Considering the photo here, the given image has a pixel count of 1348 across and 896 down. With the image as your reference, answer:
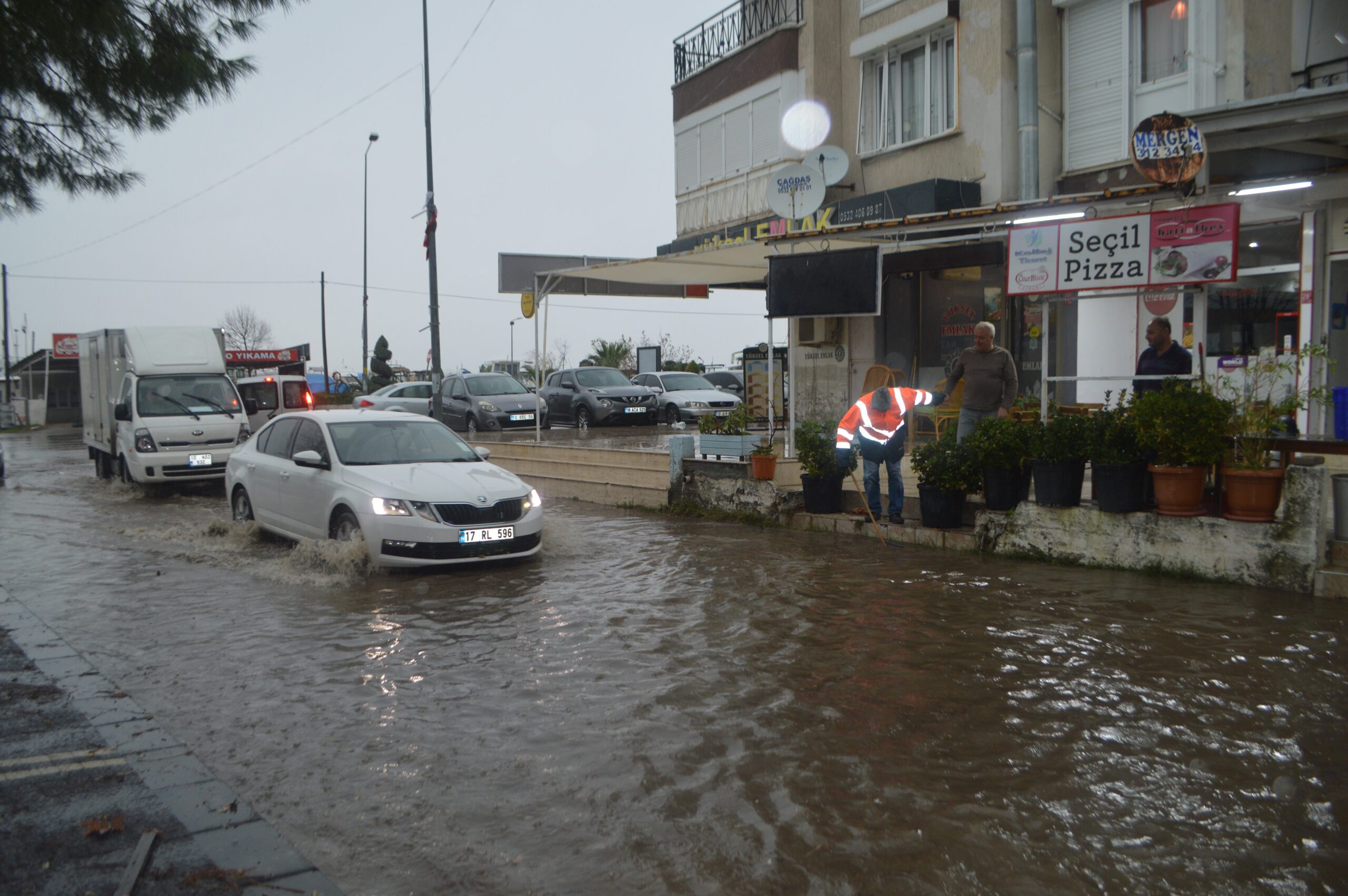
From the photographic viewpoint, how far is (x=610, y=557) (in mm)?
10141

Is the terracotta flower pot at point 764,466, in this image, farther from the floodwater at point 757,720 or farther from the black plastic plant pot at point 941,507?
the floodwater at point 757,720

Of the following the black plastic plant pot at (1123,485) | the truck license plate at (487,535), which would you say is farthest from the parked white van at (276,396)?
the black plastic plant pot at (1123,485)

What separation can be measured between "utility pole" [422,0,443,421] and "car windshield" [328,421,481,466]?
10877 millimetres

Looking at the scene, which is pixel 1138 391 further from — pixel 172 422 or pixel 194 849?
pixel 172 422

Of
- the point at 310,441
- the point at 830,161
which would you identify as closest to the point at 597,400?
the point at 830,161

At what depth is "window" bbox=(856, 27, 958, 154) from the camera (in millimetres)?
16297

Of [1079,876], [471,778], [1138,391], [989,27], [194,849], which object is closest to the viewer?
[1079,876]

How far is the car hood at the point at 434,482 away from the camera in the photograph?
29.8 ft

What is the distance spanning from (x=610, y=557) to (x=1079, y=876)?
7020 millimetres

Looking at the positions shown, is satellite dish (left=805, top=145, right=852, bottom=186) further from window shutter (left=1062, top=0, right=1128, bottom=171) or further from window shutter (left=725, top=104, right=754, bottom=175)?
window shutter (left=725, top=104, right=754, bottom=175)

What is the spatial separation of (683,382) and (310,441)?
17.0 meters

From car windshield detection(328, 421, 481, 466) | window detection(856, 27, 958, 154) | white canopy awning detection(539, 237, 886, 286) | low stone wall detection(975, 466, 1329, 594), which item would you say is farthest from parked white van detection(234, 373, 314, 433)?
low stone wall detection(975, 466, 1329, 594)

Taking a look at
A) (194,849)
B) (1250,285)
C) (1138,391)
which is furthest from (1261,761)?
(1250,285)

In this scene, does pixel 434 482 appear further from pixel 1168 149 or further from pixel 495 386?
pixel 495 386
